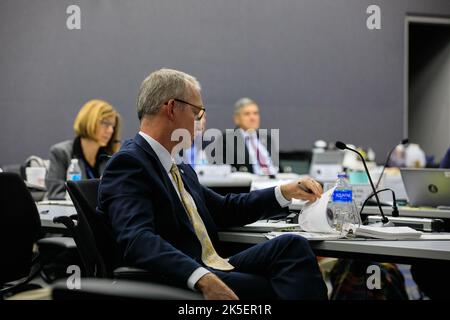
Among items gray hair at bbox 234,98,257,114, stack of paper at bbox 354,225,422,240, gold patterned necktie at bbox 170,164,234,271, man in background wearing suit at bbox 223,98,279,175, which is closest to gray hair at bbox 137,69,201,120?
gold patterned necktie at bbox 170,164,234,271

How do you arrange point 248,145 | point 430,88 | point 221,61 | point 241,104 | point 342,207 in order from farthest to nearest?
point 430,88, point 221,61, point 241,104, point 248,145, point 342,207

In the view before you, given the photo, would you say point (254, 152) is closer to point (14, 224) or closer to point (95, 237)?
point (14, 224)

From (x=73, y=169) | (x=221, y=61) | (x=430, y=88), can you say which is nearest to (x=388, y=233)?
(x=73, y=169)

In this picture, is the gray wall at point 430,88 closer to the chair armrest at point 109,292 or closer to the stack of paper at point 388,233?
the stack of paper at point 388,233

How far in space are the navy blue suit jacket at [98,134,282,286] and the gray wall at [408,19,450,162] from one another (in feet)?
25.3

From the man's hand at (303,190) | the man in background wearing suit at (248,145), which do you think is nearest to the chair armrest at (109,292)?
the man's hand at (303,190)

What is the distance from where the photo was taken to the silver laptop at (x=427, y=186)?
10.0 ft

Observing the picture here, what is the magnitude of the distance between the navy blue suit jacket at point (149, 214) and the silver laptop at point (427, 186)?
53.1 inches

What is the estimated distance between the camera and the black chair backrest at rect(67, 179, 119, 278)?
1.90 m

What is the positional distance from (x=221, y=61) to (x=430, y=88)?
3.93m

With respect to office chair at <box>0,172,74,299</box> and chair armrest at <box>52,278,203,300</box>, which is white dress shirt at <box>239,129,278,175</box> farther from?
chair armrest at <box>52,278,203,300</box>

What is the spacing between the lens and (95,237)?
189 centimetres

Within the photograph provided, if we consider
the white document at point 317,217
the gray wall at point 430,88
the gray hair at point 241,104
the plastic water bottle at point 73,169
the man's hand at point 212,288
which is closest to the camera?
the man's hand at point 212,288

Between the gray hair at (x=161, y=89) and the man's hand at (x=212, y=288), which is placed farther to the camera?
the gray hair at (x=161, y=89)
